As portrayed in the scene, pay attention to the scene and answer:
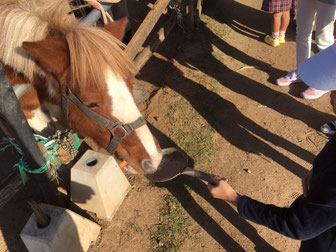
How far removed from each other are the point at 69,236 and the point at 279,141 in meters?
2.55

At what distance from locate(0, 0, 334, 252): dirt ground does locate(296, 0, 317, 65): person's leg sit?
1.99ft

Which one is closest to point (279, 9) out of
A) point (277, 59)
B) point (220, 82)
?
point (277, 59)

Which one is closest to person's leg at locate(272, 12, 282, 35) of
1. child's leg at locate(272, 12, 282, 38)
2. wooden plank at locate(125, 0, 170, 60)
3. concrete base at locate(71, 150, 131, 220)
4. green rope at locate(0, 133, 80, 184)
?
child's leg at locate(272, 12, 282, 38)

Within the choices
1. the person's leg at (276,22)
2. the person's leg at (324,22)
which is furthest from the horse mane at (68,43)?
the person's leg at (276,22)

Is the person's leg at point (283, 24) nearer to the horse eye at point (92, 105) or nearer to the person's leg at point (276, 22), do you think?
the person's leg at point (276, 22)

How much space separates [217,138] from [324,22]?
72.1 inches

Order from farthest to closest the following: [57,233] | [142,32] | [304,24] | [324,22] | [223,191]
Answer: [304,24]
[324,22]
[142,32]
[57,233]
[223,191]

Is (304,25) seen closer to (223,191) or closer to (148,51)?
(148,51)

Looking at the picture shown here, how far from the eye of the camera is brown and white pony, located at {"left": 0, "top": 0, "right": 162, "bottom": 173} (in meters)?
1.71

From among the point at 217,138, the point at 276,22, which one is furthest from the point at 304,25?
the point at 217,138

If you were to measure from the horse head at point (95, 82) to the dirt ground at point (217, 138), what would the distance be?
1023mm

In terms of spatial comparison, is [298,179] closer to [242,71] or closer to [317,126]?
[317,126]

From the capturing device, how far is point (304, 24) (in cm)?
351

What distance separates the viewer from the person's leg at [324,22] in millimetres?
3146
